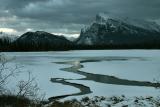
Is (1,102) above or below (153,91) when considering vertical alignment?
above

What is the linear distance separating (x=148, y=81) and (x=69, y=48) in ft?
418

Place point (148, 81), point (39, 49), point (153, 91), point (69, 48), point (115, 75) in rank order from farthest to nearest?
point (69, 48) < point (39, 49) < point (115, 75) < point (148, 81) < point (153, 91)

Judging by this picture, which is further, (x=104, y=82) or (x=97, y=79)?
(x=97, y=79)

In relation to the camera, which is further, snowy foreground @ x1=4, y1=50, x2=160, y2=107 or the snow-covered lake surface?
the snow-covered lake surface

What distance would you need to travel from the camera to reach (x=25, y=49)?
4998 inches

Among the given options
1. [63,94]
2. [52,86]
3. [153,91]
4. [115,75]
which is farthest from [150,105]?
[115,75]

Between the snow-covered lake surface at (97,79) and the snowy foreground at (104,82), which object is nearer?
the snowy foreground at (104,82)

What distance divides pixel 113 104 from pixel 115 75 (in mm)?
18380

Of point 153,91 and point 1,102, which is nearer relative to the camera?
point 1,102

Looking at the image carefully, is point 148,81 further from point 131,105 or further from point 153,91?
point 131,105

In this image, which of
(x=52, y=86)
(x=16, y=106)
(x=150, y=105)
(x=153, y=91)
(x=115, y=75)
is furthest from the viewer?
(x=115, y=75)

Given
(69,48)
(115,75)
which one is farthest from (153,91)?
(69,48)

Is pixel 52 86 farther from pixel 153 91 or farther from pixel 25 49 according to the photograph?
pixel 25 49

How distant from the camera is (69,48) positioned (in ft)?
506
